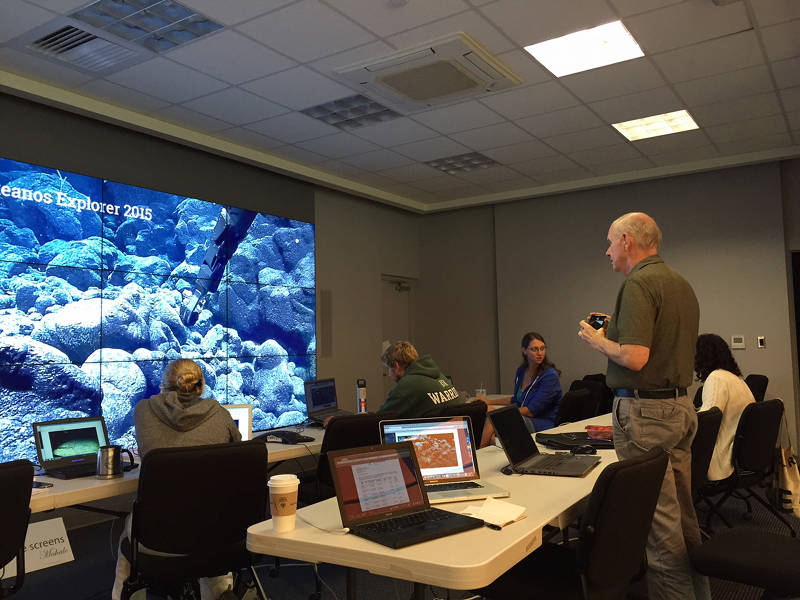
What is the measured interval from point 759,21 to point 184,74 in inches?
144

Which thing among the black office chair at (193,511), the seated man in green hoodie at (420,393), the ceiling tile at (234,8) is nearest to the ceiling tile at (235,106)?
the ceiling tile at (234,8)

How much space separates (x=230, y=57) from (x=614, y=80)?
8.81 ft

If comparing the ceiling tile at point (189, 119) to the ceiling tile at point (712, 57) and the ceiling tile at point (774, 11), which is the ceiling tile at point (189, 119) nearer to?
the ceiling tile at point (712, 57)

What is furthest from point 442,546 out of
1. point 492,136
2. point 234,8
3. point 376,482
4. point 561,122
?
point 492,136

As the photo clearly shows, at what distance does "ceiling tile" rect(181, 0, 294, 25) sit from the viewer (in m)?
3.59

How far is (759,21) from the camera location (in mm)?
3902

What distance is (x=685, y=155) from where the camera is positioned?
6.71 meters

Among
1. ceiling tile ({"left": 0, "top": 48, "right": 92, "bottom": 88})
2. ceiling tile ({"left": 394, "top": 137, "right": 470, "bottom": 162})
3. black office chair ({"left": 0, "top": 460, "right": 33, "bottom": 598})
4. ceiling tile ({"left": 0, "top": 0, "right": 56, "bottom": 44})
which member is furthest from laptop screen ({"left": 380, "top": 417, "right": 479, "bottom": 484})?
ceiling tile ({"left": 394, "top": 137, "right": 470, "bottom": 162})

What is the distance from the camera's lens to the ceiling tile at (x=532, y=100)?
489 centimetres

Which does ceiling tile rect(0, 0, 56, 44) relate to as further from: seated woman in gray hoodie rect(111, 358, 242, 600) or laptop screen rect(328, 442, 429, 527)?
laptop screen rect(328, 442, 429, 527)

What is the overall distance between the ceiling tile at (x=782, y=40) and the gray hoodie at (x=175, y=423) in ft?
12.9

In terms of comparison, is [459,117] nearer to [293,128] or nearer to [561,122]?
[561,122]

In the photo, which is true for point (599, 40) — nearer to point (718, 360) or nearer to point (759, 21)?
point (759, 21)

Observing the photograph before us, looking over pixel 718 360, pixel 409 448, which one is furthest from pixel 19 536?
pixel 718 360
